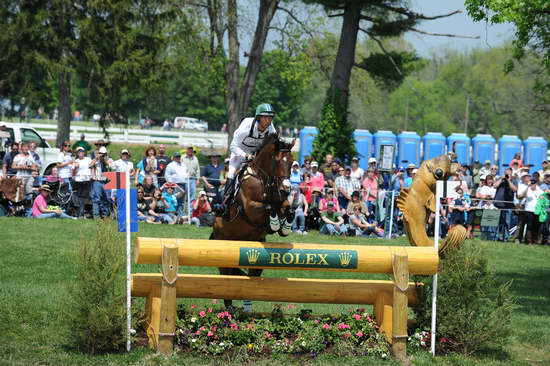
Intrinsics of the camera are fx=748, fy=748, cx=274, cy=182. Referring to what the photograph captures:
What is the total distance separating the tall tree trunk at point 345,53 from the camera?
86.1 ft

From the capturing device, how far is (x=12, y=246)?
14422mm

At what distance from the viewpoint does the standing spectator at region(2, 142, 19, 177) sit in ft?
64.6

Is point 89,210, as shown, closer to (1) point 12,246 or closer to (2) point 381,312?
(1) point 12,246

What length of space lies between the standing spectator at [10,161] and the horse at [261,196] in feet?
37.3

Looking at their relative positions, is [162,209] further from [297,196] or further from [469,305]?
[469,305]

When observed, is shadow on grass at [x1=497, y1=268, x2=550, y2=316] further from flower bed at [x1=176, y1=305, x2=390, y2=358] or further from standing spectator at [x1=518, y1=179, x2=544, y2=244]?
standing spectator at [x1=518, y1=179, x2=544, y2=244]


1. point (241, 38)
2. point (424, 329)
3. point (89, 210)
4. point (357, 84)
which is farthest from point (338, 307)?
point (357, 84)

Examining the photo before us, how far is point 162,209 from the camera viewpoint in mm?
19859

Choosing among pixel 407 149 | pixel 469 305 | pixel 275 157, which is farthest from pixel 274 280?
pixel 407 149

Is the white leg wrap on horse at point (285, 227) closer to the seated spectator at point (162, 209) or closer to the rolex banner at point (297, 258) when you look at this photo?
the rolex banner at point (297, 258)

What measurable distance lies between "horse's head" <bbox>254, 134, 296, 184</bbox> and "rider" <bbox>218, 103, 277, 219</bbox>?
343mm

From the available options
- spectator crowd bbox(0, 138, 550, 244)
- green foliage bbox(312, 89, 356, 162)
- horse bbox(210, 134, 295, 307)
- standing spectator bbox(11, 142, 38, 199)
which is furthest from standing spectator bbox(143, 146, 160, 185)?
horse bbox(210, 134, 295, 307)

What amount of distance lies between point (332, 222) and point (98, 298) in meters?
11.7

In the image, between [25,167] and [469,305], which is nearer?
[469,305]
